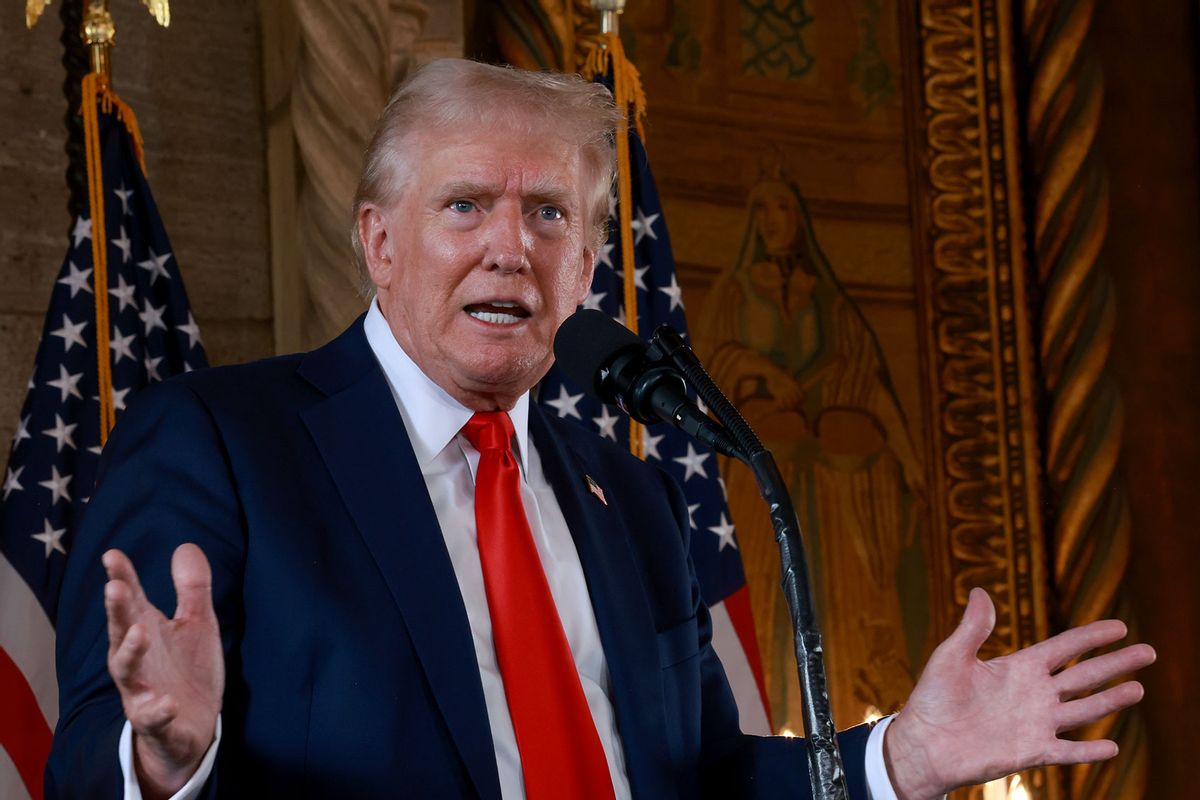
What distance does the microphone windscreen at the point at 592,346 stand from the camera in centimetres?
166

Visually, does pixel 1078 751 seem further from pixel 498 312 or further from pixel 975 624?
pixel 498 312

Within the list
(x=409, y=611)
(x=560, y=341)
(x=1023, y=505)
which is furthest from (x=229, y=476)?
(x=1023, y=505)

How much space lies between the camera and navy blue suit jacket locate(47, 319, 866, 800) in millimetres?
1722

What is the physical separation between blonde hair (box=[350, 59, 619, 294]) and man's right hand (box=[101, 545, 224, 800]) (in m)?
0.91

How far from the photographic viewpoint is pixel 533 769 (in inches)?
72.9

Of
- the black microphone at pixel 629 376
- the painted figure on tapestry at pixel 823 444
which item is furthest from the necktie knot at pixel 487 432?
the painted figure on tapestry at pixel 823 444

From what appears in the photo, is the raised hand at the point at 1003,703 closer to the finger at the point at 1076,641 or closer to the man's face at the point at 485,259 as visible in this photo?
the finger at the point at 1076,641

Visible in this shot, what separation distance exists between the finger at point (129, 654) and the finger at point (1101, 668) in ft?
3.31

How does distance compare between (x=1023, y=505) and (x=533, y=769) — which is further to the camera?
(x=1023, y=505)

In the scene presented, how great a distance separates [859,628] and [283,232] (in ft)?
6.78

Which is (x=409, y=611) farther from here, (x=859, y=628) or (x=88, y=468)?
(x=859, y=628)

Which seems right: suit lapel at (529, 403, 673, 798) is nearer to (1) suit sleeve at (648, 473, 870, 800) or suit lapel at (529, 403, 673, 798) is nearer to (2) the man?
(2) the man

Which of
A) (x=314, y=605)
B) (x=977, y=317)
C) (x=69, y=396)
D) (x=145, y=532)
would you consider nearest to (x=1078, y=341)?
(x=977, y=317)

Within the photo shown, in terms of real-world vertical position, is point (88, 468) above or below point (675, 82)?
below
